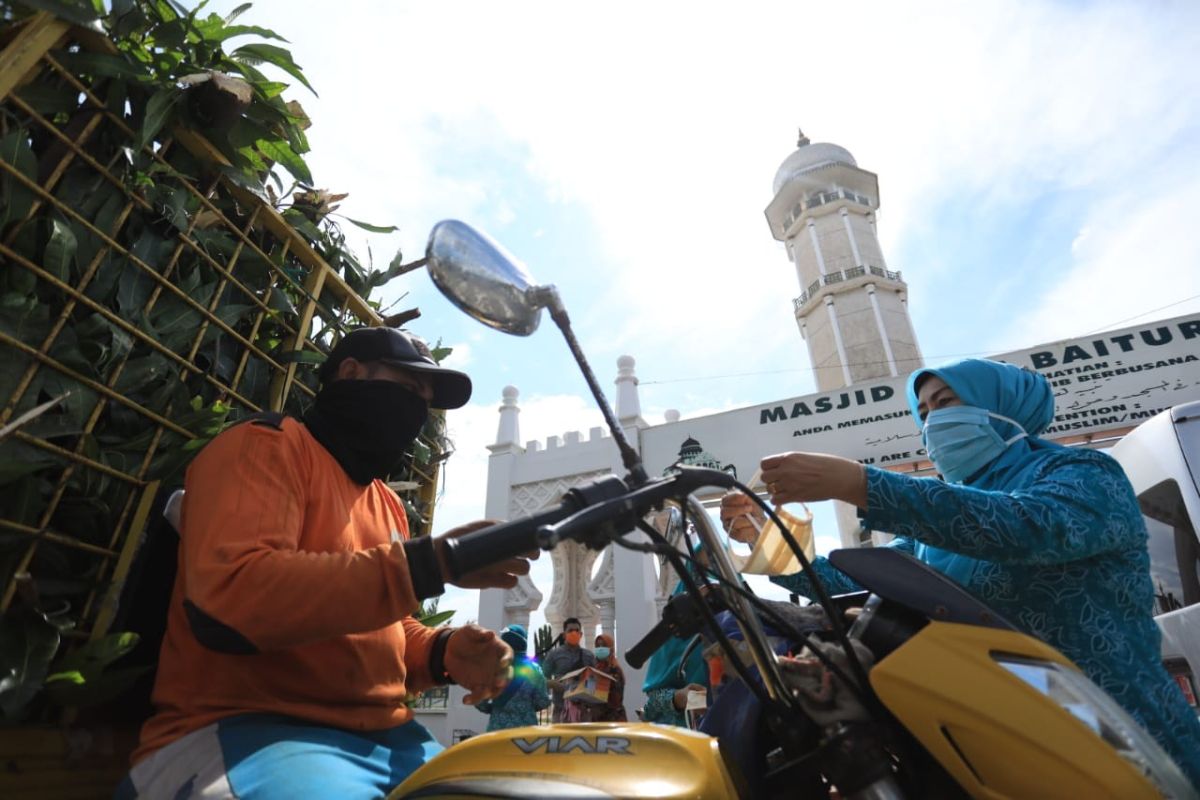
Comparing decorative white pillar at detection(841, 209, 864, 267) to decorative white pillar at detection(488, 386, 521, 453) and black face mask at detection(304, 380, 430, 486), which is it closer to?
decorative white pillar at detection(488, 386, 521, 453)

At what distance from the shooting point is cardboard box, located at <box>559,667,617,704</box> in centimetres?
509

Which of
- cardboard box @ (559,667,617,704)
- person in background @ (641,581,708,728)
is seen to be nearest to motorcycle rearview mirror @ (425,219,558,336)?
person in background @ (641,581,708,728)

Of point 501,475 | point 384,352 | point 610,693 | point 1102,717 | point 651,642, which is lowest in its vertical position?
point 610,693

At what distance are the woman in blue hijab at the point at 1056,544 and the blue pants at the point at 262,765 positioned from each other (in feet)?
3.10

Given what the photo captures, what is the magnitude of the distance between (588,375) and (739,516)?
0.73 meters

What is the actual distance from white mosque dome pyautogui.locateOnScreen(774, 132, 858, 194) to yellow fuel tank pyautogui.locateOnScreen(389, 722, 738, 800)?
25114 millimetres

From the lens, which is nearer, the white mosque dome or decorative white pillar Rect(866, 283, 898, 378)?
decorative white pillar Rect(866, 283, 898, 378)

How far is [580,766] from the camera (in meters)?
0.71

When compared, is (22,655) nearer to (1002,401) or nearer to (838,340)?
(1002,401)

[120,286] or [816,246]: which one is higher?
[816,246]

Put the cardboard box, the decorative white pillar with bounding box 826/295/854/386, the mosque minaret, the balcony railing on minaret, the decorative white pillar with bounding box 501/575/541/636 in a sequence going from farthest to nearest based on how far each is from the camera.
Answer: the balcony railing on minaret, the mosque minaret, the decorative white pillar with bounding box 826/295/854/386, the decorative white pillar with bounding box 501/575/541/636, the cardboard box

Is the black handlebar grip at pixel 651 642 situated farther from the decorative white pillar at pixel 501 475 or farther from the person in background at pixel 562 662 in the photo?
the decorative white pillar at pixel 501 475

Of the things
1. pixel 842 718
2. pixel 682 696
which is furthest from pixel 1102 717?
pixel 682 696

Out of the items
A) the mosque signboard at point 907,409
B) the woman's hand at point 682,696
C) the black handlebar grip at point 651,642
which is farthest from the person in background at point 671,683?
the mosque signboard at point 907,409
